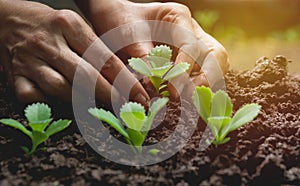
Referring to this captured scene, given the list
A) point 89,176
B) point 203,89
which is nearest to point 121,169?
point 89,176

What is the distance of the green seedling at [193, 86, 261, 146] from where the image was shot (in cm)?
77

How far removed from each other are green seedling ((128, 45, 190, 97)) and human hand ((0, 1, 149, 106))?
34mm

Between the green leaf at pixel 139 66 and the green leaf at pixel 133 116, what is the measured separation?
0.50 ft

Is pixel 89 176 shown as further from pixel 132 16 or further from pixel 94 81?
pixel 132 16

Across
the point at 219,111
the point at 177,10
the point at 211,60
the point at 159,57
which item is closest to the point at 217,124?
the point at 219,111

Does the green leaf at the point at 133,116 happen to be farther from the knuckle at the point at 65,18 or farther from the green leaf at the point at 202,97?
the knuckle at the point at 65,18

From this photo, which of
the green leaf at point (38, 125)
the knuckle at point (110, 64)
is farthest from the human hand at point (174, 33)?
the green leaf at point (38, 125)

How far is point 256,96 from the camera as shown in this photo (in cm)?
105

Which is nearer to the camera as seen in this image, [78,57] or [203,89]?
[203,89]

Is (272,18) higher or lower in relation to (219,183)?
lower

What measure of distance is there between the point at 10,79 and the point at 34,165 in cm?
36

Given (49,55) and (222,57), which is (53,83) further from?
(222,57)

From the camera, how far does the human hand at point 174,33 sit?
1054 mm

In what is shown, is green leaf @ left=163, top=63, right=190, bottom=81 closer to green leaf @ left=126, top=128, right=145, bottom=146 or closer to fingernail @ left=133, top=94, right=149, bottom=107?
fingernail @ left=133, top=94, right=149, bottom=107
